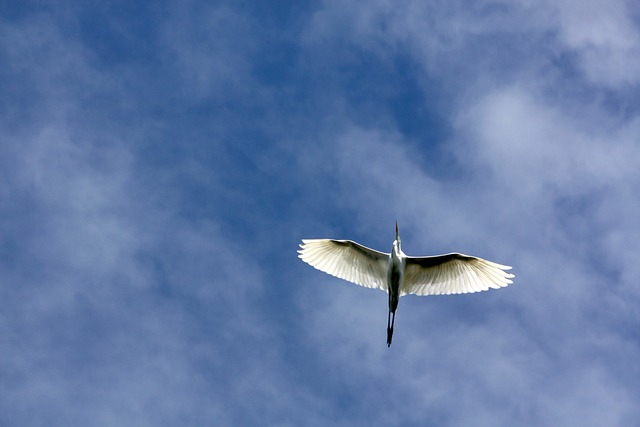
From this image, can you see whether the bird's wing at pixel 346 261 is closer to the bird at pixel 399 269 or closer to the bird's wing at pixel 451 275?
the bird at pixel 399 269

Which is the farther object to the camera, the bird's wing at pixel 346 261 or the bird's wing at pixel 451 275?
the bird's wing at pixel 346 261

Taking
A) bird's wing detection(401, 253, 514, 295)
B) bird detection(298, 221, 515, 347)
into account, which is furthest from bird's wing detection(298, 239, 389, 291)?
bird's wing detection(401, 253, 514, 295)

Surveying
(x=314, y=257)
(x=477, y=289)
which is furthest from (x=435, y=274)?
(x=314, y=257)

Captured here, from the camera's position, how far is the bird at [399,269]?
29.7 m

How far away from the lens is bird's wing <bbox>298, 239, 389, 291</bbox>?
1192 inches

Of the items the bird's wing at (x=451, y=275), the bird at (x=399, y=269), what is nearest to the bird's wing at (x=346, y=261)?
the bird at (x=399, y=269)

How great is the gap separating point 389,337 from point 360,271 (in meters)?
2.51

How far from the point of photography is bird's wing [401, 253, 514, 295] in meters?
29.7

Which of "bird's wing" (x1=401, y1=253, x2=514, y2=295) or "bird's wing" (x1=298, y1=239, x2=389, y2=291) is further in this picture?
"bird's wing" (x1=298, y1=239, x2=389, y2=291)

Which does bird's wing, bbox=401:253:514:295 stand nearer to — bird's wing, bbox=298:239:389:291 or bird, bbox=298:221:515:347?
bird, bbox=298:221:515:347

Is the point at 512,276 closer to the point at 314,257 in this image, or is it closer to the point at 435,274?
the point at 435,274

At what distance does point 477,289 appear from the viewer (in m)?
29.9

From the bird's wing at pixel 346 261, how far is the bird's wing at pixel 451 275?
97cm

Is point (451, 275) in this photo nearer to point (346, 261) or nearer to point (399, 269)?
point (399, 269)
